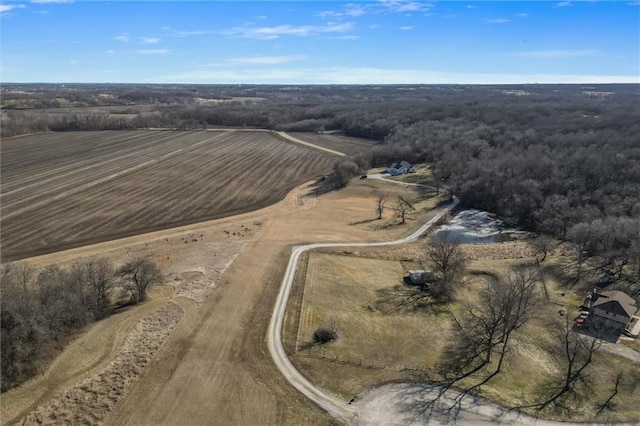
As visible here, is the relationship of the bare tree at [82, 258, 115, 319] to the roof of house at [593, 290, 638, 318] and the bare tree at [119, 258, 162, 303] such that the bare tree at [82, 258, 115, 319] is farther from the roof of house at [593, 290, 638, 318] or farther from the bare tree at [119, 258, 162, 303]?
the roof of house at [593, 290, 638, 318]

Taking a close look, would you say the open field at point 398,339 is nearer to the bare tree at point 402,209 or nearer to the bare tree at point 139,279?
the bare tree at point 139,279

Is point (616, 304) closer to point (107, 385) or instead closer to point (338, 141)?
point (107, 385)

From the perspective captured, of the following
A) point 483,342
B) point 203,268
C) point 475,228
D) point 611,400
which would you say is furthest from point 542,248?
point 203,268

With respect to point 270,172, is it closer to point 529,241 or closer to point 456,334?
point 529,241

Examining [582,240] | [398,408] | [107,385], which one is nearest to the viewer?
[398,408]

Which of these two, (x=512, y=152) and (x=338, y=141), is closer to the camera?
→ (x=512, y=152)

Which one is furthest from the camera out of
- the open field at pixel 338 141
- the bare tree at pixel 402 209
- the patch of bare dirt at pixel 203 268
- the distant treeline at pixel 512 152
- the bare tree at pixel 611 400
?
the open field at pixel 338 141

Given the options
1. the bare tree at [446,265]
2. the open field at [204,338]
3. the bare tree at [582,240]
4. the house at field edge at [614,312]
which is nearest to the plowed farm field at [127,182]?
the open field at [204,338]

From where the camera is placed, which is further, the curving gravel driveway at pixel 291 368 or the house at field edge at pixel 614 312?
the house at field edge at pixel 614 312
